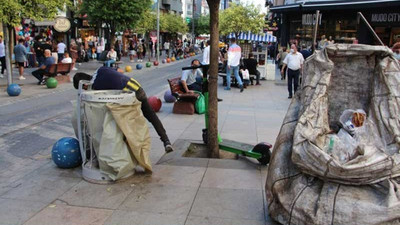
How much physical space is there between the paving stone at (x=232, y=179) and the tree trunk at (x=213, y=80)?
67 centimetres

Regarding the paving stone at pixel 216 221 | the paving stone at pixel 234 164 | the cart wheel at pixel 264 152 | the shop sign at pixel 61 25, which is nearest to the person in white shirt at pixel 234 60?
the paving stone at pixel 234 164

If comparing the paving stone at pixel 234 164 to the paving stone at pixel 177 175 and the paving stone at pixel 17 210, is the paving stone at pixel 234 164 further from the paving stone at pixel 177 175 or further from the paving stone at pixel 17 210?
the paving stone at pixel 17 210

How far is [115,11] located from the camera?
25.9m

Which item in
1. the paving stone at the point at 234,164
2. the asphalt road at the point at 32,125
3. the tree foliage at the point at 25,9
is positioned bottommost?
the asphalt road at the point at 32,125

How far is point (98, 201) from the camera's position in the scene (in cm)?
431

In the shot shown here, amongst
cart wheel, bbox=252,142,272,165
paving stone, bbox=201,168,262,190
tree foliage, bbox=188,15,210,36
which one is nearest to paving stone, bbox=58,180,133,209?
paving stone, bbox=201,168,262,190

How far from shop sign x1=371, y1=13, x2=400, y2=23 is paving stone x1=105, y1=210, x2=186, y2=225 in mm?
20033

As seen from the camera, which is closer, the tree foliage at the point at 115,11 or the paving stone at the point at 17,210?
the paving stone at the point at 17,210

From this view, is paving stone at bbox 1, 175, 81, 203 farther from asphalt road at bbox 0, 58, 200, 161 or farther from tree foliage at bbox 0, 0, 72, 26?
tree foliage at bbox 0, 0, 72, 26

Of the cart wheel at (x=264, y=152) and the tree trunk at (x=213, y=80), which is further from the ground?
the tree trunk at (x=213, y=80)

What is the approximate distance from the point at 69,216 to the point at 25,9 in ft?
39.7

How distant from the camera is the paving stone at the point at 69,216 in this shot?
3809 millimetres

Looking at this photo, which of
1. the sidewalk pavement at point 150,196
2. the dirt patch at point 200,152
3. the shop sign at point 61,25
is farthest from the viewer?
the shop sign at point 61,25

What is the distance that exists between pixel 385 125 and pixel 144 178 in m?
2.92
